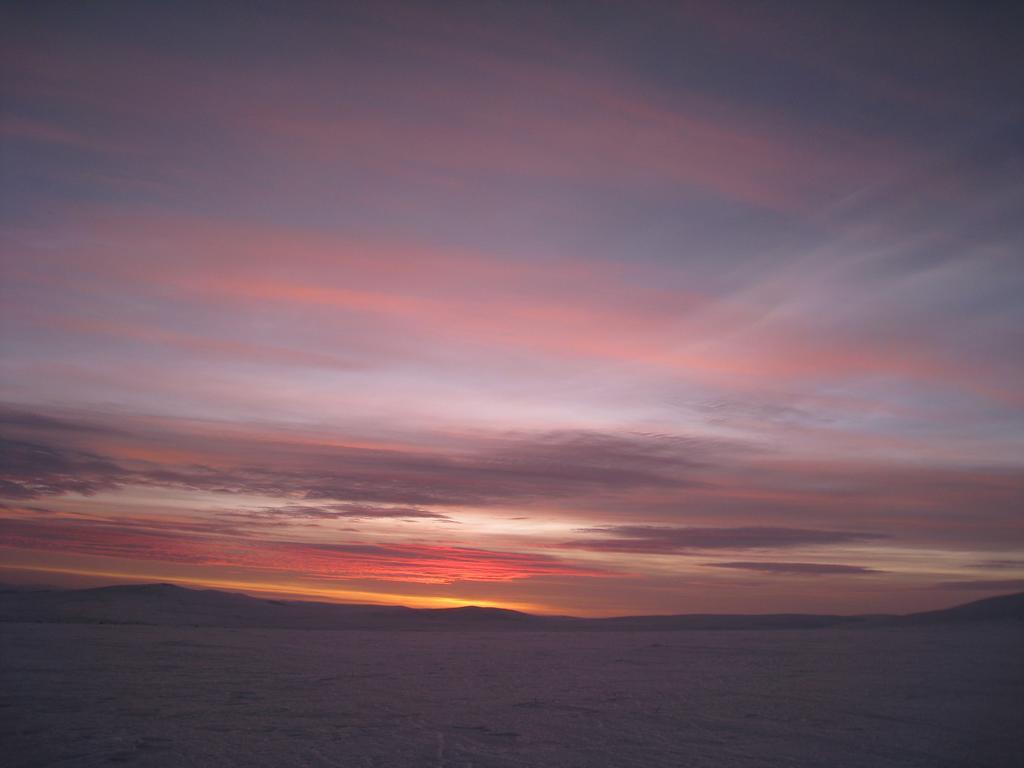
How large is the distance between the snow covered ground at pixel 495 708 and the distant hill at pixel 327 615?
16.1m

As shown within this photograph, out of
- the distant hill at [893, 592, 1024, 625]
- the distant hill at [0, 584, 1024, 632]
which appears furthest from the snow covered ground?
the distant hill at [893, 592, 1024, 625]

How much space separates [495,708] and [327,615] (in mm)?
40130

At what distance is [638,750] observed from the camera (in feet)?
26.4

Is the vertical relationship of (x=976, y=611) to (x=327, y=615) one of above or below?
above

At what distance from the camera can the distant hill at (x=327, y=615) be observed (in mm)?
33469

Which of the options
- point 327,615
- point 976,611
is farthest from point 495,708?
point 976,611

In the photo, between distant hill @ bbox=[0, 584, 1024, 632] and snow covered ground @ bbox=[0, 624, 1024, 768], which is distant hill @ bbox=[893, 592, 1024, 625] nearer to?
distant hill @ bbox=[0, 584, 1024, 632]

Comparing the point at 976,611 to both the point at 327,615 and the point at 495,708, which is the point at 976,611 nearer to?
the point at 327,615

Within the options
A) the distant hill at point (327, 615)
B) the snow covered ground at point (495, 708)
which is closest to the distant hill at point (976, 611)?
the distant hill at point (327, 615)

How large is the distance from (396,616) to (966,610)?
122 feet

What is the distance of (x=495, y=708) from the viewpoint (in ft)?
35.4

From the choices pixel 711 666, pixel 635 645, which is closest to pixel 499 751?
pixel 711 666

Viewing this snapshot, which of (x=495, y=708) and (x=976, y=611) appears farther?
(x=976, y=611)

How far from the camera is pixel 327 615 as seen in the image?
47.9m
